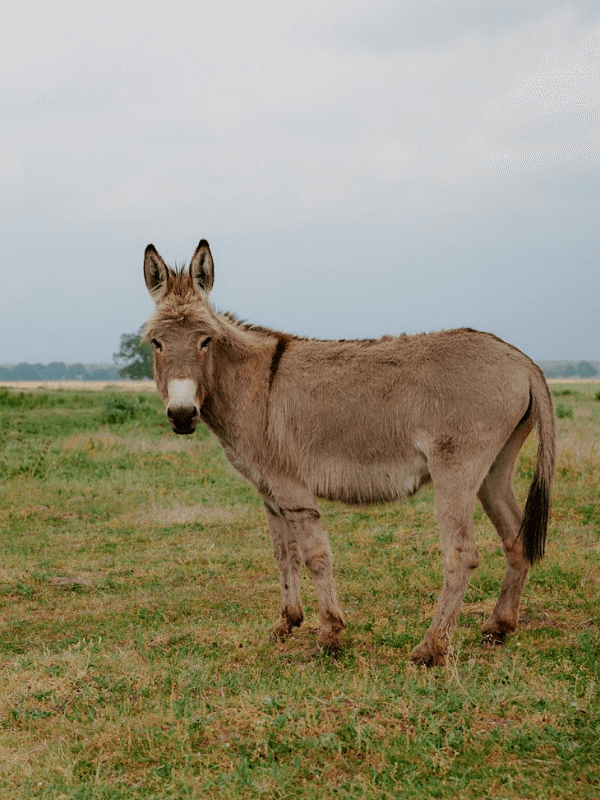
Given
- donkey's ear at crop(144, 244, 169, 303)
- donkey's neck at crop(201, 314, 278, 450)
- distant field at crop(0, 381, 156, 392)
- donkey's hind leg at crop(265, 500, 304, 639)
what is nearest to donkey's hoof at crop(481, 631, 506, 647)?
donkey's hind leg at crop(265, 500, 304, 639)

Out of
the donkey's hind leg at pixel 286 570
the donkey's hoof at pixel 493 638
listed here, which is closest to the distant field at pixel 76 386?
the donkey's hind leg at pixel 286 570

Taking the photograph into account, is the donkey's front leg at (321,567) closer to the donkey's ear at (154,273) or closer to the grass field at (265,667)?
the grass field at (265,667)

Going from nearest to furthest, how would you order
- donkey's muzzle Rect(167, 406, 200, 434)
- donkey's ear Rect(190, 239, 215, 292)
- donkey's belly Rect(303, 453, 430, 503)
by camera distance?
donkey's muzzle Rect(167, 406, 200, 434) → donkey's belly Rect(303, 453, 430, 503) → donkey's ear Rect(190, 239, 215, 292)

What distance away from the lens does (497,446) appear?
6125 mm

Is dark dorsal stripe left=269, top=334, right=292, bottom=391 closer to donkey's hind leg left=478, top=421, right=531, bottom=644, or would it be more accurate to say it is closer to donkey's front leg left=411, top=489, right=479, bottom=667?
donkey's front leg left=411, top=489, right=479, bottom=667

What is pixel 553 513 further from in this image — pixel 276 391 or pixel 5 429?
pixel 5 429

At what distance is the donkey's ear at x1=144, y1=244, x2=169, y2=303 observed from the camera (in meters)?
6.63

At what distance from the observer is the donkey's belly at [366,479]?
6.25 metres

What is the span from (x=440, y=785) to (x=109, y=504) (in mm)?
10932

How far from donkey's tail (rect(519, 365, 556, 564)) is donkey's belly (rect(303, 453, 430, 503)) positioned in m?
0.95

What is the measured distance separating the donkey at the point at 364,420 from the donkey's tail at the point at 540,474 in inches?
0.4

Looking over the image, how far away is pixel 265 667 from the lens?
6.29 m

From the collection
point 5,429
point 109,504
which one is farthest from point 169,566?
point 5,429

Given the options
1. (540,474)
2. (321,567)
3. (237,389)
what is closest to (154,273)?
(237,389)
